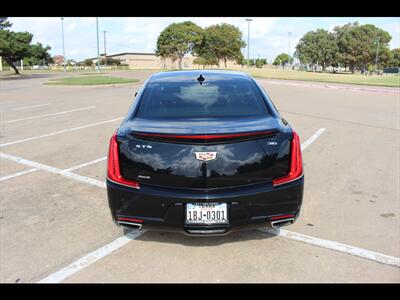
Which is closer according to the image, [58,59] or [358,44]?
[358,44]

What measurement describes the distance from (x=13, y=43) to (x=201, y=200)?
43.7m

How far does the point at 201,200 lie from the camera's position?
9.23 ft

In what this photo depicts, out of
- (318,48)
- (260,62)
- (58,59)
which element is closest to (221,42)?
(318,48)

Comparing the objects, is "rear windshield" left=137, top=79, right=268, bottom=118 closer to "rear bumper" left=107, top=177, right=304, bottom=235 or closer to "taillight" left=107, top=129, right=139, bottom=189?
"taillight" left=107, top=129, right=139, bottom=189

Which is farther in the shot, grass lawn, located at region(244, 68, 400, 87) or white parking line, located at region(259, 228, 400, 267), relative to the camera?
grass lawn, located at region(244, 68, 400, 87)

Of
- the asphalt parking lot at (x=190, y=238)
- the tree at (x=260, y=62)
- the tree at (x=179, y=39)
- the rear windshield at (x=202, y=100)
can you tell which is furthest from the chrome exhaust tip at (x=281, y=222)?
the tree at (x=260, y=62)

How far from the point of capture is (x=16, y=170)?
224 inches

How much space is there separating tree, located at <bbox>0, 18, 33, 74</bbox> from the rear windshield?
40221 millimetres

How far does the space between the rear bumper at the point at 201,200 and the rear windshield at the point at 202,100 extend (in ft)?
2.56

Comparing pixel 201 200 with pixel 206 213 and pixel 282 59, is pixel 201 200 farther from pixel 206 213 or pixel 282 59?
pixel 282 59

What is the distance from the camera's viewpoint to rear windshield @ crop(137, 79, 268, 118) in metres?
3.42

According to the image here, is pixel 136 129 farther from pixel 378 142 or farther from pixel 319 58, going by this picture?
pixel 319 58

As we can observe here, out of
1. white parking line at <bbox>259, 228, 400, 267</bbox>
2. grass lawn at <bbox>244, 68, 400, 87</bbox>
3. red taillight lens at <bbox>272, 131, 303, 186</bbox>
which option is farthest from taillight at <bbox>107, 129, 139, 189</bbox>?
grass lawn at <bbox>244, 68, 400, 87</bbox>
